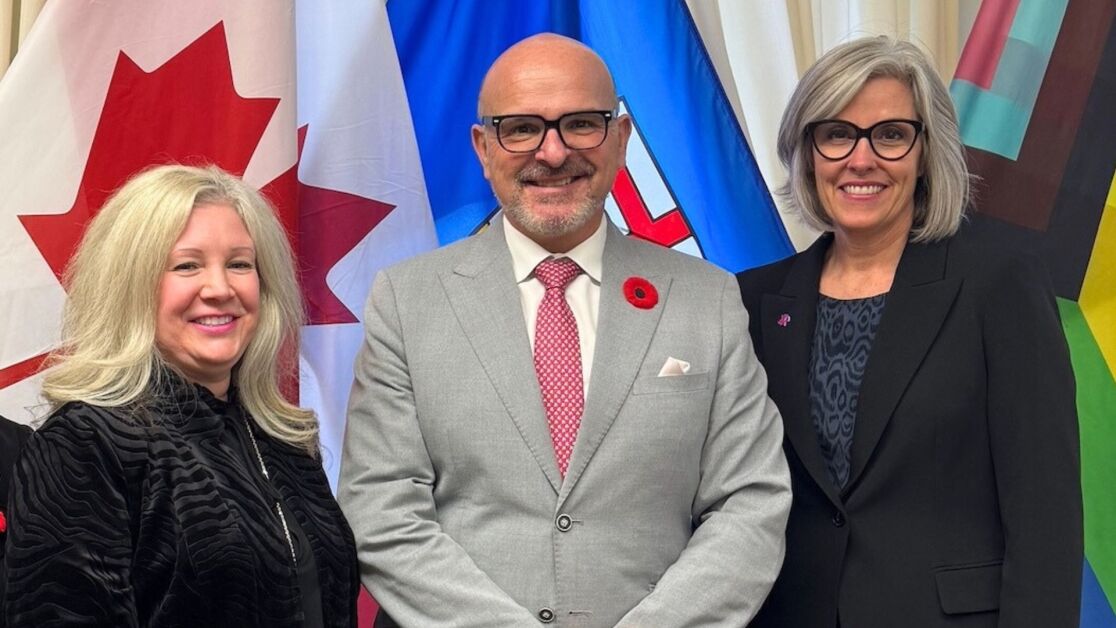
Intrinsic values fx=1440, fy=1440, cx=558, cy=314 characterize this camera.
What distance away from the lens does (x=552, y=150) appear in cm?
250

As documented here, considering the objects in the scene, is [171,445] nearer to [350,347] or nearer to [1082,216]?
[350,347]

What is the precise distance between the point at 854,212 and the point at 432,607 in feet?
3.49

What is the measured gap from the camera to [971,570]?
2.49 m

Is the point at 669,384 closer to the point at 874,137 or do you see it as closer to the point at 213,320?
the point at 874,137

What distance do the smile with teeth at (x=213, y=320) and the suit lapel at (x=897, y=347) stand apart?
3.61 ft

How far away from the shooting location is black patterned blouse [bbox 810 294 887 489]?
8.45 feet

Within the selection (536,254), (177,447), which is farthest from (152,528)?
(536,254)

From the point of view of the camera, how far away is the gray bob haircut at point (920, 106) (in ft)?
8.75

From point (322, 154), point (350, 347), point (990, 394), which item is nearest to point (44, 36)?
point (322, 154)

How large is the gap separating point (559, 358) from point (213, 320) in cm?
59

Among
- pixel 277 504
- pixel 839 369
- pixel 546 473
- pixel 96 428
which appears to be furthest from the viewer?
pixel 839 369

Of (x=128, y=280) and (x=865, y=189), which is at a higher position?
(x=865, y=189)

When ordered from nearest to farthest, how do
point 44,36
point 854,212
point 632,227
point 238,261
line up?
point 238,261
point 854,212
point 44,36
point 632,227

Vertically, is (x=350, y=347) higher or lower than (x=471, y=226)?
lower
